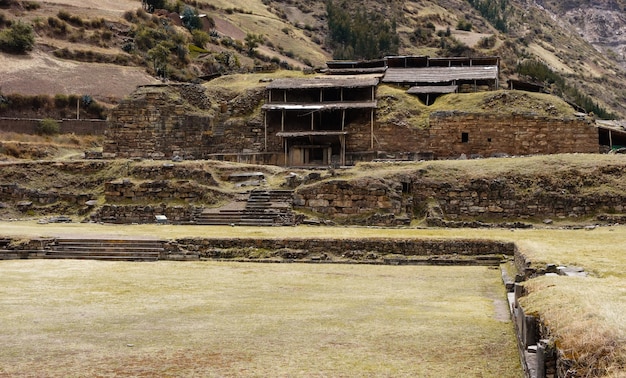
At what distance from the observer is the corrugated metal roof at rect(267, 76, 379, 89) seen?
4688cm

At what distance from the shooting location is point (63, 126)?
56625 mm

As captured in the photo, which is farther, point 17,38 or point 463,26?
point 463,26

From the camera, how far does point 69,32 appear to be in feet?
262

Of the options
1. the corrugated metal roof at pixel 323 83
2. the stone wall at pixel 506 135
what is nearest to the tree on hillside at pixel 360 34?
the corrugated metal roof at pixel 323 83

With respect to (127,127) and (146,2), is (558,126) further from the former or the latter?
(146,2)

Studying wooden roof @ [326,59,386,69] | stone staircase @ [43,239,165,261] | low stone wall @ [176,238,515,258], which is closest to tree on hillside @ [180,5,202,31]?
wooden roof @ [326,59,386,69]

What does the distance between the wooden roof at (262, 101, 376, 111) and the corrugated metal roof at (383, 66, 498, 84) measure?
25.8 ft

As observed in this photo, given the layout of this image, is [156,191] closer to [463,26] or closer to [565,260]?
[565,260]

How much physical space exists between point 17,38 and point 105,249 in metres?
51.9

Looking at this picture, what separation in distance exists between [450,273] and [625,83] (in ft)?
476

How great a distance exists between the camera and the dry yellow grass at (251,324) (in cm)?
995

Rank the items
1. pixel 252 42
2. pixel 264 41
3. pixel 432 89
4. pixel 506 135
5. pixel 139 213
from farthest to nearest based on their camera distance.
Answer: pixel 264 41 < pixel 252 42 < pixel 432 89 < pixel 506 135 < pixel 139 213

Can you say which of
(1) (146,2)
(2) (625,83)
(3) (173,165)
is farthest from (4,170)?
(2) (625,83)

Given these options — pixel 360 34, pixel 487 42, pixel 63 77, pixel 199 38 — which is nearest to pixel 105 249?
pixel 63 77
